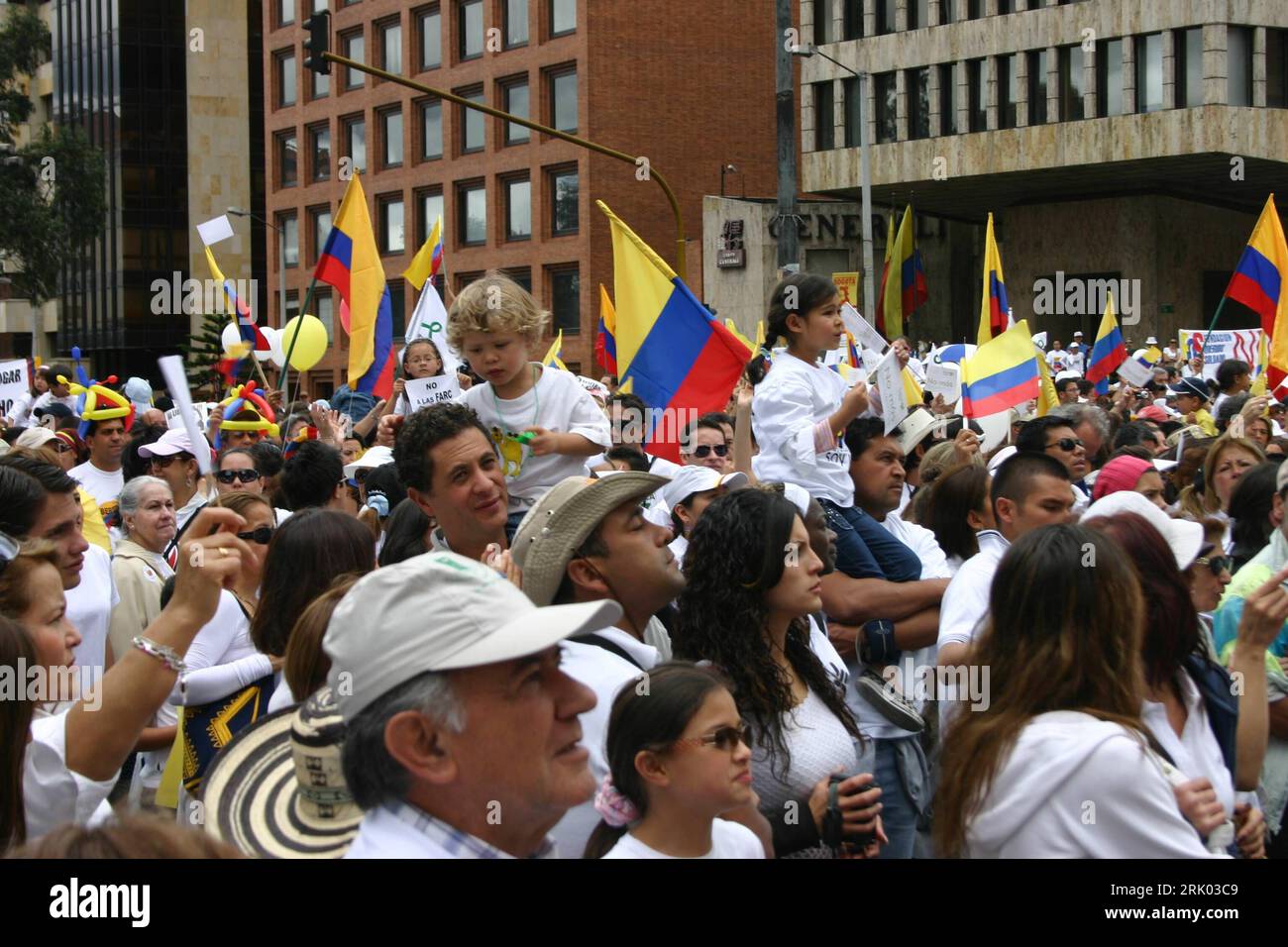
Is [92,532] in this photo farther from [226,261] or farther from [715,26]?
[226,261]

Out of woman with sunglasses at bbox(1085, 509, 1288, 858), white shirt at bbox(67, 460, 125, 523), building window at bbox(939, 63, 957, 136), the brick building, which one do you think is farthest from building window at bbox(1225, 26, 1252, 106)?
woman with sunglasses at bbox(1085, 509, 1288, 858)

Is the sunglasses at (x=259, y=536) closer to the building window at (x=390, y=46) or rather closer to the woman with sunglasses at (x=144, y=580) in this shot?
the woman with sunglasses at (x=144, y=580)

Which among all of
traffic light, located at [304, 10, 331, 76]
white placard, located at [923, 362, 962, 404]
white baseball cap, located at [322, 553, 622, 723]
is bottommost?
white baseball cap, located at [322, 553, 622, 723]

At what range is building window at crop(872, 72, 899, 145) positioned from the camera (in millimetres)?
46531

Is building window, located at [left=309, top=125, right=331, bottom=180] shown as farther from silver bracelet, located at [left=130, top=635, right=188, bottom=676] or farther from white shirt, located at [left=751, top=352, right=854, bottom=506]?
silver bracelet, located at [left=130, top=635, right=188, bottom=676]

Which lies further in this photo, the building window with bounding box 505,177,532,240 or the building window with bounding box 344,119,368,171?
the building window with bounding box 344,119,368,171

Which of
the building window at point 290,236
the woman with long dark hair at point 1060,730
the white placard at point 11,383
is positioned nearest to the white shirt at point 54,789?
the woman with long dark hair at point 1060,730

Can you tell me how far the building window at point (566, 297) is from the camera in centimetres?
4903

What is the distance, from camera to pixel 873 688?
4.65 metres

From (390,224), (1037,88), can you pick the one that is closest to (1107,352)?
(1037,88)

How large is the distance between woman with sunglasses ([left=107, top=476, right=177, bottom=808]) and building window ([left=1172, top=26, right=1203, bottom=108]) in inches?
1531

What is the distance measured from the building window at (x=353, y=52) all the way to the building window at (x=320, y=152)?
228cm
